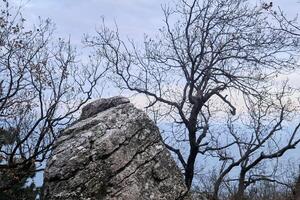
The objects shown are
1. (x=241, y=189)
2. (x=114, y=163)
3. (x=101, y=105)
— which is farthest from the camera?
(x=241, y=189)

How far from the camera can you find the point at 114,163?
6.07 m

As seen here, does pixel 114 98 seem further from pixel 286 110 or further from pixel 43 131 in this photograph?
pixel 286 110

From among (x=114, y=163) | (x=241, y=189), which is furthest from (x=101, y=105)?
(x=241, y=189)

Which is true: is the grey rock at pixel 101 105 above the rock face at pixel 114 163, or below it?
above

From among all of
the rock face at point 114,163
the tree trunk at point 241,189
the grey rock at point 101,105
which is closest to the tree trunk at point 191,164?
the tree trunk at point 241,189

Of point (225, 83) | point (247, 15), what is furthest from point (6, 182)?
point (247, 15)

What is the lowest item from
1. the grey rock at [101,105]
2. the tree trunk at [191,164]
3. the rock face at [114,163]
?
the rock face at [114,163]

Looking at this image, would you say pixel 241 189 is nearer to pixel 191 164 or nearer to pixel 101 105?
pixel 191 164

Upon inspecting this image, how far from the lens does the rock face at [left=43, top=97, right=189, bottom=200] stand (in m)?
5.98

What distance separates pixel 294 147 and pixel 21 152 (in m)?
8.93

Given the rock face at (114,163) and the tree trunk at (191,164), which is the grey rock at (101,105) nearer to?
the rock face at (114,163)

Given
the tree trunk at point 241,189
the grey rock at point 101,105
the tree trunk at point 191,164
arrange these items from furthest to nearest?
the tree trunk at point 241,189 → the tree trunk at point 191,164 → the grey rock at point 101,105

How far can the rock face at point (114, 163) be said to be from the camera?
5.98 meters

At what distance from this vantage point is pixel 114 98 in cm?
712
